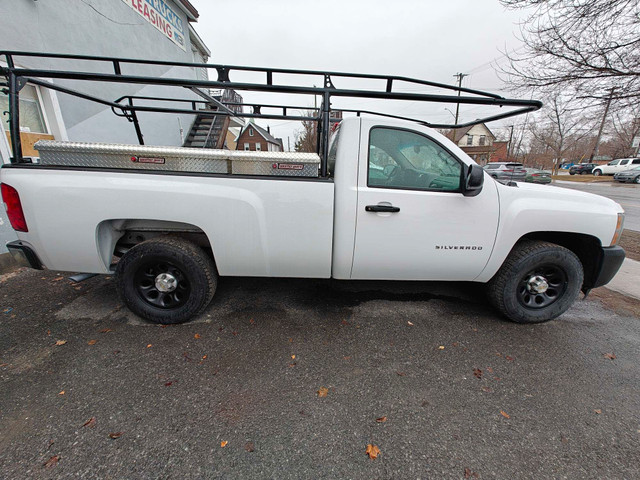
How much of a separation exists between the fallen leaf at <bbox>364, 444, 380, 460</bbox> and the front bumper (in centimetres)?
297

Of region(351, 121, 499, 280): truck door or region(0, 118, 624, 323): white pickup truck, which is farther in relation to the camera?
region(351, 121, 499, 280): truck door

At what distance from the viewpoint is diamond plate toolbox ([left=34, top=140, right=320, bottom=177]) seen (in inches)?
95.9

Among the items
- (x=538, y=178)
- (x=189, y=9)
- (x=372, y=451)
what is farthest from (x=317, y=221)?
(x=189, y=9)

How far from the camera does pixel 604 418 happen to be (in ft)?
6.45

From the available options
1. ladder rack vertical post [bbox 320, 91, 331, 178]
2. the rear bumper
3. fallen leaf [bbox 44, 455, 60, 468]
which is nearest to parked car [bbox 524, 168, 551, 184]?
ladder rack vertical post [bbox 320, 91, 331, 178]

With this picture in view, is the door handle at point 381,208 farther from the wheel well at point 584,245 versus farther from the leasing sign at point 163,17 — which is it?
the leasing sign at point 163,17

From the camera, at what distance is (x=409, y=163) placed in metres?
2.70

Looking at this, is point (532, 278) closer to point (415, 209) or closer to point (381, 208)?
point (415, 209)

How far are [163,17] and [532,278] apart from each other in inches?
448

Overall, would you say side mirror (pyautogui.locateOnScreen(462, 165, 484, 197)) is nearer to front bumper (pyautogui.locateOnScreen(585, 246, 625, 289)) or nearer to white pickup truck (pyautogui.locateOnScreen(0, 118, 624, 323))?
white pickup truck (pyautogui.locateOnScreen(0, 118, 624, 323))

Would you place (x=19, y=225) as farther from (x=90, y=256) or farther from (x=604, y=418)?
(x=604, y=418)

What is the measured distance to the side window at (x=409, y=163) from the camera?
262cm

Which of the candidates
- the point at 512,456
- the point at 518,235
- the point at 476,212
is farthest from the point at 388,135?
the point at 512,456

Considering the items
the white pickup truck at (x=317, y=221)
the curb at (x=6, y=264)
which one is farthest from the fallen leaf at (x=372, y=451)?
the curb at (x=6, y=264)
